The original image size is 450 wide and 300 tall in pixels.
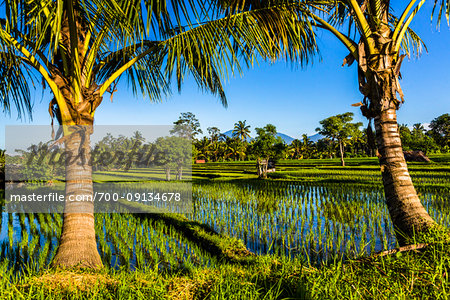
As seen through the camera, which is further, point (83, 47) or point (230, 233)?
point (230, 233)

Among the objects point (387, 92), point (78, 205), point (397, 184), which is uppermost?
point (387, 92)

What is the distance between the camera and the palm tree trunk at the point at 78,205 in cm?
305

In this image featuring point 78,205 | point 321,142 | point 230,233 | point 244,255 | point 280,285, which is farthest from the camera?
point 321,142

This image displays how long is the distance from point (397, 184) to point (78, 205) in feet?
13.3

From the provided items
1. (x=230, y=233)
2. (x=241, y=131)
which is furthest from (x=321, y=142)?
(x=230, y=233)

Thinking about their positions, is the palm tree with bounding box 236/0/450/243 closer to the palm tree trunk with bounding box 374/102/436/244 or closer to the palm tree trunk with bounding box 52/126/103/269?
the palm tree trunk with bounding box 374/102/436/244

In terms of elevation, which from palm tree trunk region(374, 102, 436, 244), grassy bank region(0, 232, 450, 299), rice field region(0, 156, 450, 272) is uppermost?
palm tree trunk region(374, 102, 436, 244)

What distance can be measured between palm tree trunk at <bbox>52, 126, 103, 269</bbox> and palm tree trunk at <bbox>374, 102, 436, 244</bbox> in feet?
12.2

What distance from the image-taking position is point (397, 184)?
3.24 meters

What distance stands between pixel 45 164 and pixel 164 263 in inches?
501

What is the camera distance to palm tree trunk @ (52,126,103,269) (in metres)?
3.05

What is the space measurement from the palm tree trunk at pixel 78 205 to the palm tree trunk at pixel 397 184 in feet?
12.2

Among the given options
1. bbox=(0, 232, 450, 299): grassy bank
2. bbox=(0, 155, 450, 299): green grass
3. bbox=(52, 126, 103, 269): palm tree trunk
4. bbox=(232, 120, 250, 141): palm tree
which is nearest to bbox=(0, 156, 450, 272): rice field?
bbox=(0, 155, 450, 299): green grass

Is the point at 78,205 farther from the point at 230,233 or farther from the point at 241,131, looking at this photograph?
the point at 241,131
